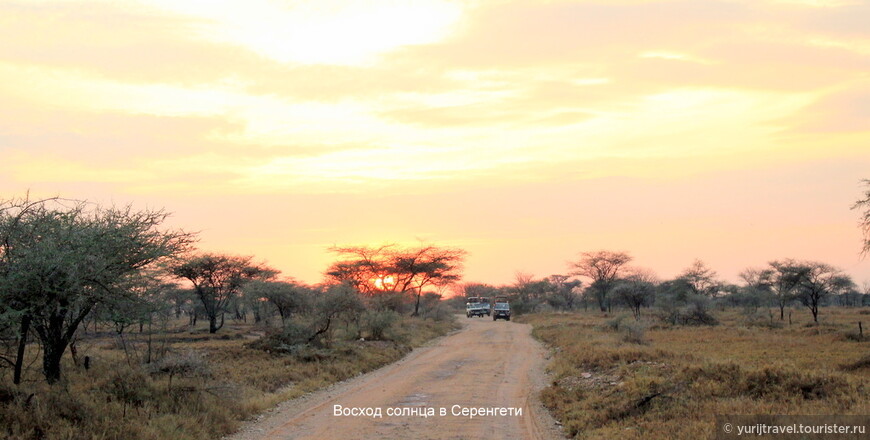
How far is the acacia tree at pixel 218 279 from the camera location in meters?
40.5

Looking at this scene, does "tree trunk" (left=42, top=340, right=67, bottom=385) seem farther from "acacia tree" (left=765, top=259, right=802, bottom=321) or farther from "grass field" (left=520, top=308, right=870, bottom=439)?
"acacia tree" (left=765, top=259, right=802, bottom=321)

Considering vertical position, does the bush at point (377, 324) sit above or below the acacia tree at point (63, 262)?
below

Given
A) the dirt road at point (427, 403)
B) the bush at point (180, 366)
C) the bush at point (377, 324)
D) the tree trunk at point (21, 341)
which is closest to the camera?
the tree trunk at point (21, 341)

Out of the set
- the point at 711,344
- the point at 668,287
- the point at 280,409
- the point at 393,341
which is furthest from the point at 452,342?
the point at 668,287

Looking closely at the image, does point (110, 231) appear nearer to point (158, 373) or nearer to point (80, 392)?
point (80, 392)

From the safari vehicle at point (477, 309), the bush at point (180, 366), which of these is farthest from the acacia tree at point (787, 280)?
the bush at point (180, 366)

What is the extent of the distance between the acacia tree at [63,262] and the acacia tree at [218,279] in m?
28.9

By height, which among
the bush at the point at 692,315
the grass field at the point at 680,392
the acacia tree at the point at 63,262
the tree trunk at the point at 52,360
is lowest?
the bush at the point at 692,315

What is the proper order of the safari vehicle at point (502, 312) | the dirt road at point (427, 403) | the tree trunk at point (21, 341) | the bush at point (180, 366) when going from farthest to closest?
the safari vehicle at point (502, 312), the bush at point (180, 366), the dirt road at point (427, 403), the tree trunk at point (21, 341)

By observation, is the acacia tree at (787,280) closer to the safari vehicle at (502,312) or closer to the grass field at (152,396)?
the safari vehicle at (502,312)

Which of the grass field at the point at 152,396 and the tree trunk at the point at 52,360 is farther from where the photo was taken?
the tree trunk at the point at 52,360

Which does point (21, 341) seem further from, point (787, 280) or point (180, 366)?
point (787, 280)

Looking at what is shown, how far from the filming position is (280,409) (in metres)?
13.8

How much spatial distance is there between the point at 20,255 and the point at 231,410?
16.6ft
